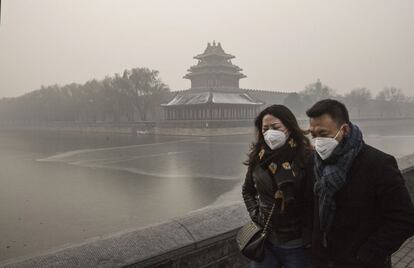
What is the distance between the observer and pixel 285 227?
213 centimetres

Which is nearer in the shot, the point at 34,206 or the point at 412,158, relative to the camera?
the point at 412,158

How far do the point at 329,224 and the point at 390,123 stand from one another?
77304 millimetres

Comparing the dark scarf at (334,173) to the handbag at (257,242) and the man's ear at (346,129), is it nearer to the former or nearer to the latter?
the man's ear at (346,129)

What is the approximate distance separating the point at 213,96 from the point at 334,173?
44456 mm

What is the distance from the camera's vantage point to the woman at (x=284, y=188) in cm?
210

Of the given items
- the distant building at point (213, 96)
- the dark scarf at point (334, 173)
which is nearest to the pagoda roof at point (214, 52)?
the distant building at point (213, 96)

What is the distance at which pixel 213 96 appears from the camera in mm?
45969

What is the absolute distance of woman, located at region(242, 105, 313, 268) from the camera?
6.89 ft

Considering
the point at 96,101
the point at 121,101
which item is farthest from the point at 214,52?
the point at 96,101

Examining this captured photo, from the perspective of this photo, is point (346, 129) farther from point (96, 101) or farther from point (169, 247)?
point (96, 101)

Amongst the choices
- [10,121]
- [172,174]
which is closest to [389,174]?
[172,174]

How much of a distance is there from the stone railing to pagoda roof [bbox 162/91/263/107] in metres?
41.0

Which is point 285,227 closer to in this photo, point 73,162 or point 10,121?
point 73,162

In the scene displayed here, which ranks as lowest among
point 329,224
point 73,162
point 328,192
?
point 73,162
